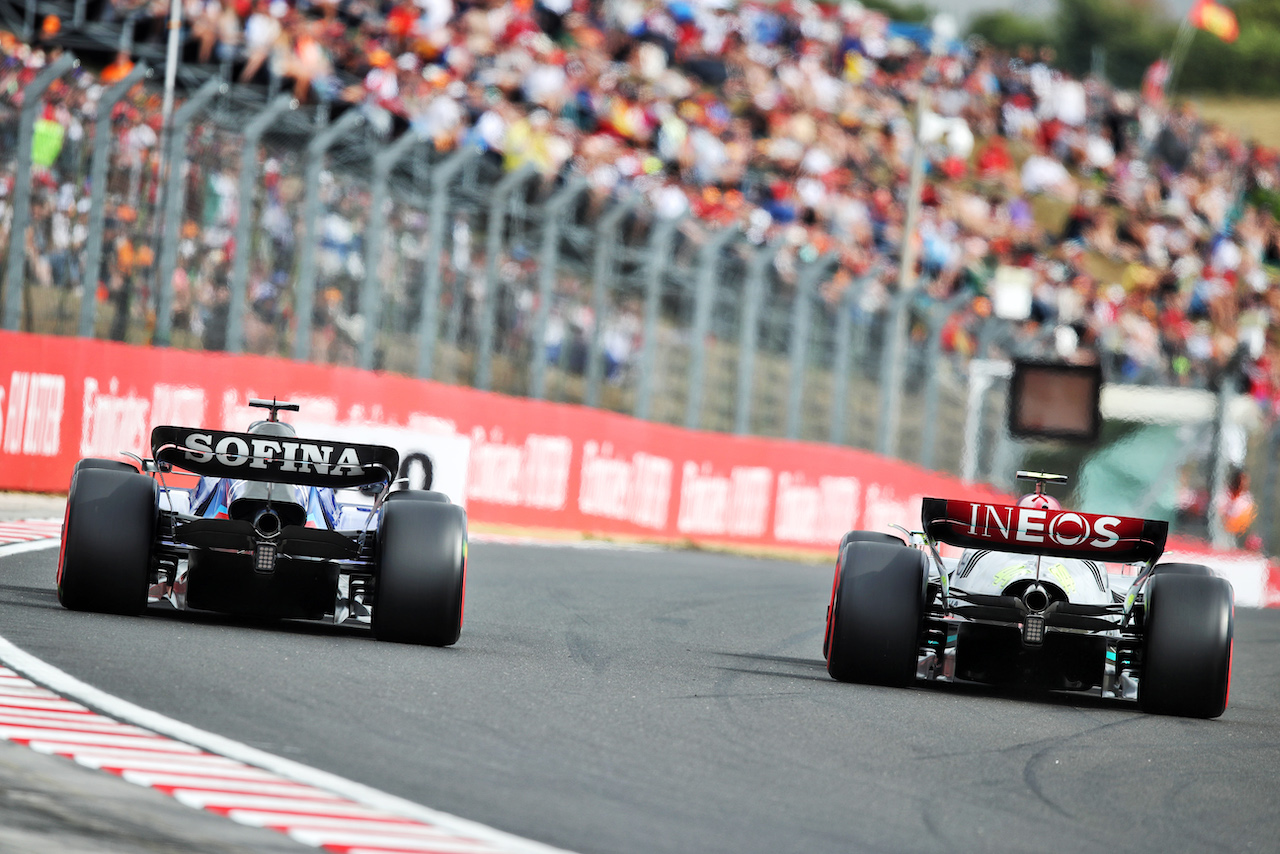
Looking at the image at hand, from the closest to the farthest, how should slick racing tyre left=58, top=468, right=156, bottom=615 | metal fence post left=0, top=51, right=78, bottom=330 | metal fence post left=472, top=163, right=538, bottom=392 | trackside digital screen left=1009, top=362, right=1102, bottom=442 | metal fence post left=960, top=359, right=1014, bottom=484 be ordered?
1. slick racing tyre left=58, top=468, right=156, bottom=615
2. metal fence post left=0, top=51, right=78, bottom=330
3. metal fence post left=472, top=163, right=538, bottom=392
4. trackside digital screen left=1009, top=362, right=1102, bottom=442
5. metal fence post left=960, top=359, right=1014, bottom=484

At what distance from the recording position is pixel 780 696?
7797mm

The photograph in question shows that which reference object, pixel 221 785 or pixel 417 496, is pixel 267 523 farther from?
pixel 221 785

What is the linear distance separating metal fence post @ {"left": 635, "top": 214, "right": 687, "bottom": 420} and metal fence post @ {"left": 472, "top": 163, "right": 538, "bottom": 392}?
177 centimetres

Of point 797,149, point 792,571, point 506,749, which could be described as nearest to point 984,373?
point 792,571

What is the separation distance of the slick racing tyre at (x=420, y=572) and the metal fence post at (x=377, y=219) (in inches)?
326

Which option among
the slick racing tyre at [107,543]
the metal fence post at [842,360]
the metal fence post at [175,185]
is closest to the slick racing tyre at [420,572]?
the slick racing tyre at [107,543]

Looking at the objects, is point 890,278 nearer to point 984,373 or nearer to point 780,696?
point 984,373

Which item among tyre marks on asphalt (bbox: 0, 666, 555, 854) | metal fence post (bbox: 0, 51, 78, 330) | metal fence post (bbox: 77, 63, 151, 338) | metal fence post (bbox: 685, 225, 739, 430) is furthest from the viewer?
metal fence post (bbox: 685, 225, 739, 430)

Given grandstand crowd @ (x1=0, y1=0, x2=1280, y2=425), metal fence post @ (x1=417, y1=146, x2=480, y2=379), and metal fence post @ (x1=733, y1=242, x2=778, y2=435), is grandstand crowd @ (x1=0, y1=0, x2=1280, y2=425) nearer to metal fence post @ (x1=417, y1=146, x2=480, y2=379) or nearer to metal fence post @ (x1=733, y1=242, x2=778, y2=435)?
metal fence post @ (x1=733, y1=242, x2=778, y2=435)

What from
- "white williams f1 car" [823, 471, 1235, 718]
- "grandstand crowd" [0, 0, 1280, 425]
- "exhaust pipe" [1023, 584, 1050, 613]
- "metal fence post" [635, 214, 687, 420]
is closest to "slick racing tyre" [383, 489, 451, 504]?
"white williams f1 car" [823, 471, 1235, 718]

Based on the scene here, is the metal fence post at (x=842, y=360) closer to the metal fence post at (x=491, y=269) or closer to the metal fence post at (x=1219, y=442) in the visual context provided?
the metal fence post at (x=1219, y=442)

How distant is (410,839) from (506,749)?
142 cm

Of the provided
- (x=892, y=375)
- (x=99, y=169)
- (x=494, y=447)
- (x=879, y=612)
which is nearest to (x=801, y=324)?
(x=892, y=375)

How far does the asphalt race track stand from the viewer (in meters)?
4.98
